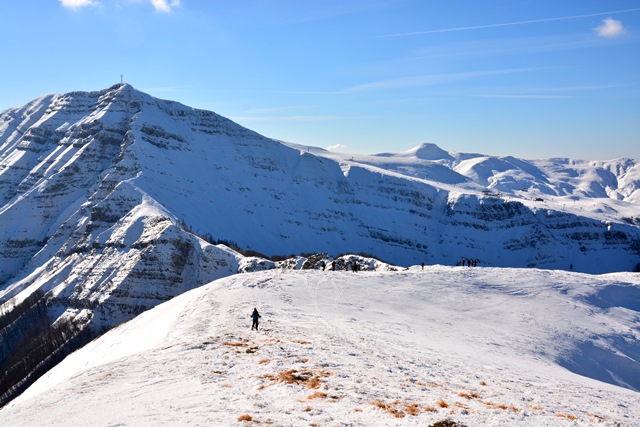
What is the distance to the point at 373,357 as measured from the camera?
100ft

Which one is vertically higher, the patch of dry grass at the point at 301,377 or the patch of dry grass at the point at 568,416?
the patch of dry grass at the point at 568,416

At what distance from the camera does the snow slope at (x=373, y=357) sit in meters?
20.4

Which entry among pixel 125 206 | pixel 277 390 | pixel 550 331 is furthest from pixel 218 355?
pixel 125 206

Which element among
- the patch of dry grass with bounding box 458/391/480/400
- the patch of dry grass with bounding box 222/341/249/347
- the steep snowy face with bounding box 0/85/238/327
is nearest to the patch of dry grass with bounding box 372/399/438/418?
the patch of dry grass with bounding box 458/391/480/400

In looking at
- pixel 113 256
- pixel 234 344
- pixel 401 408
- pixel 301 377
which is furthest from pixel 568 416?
pixel 113 256

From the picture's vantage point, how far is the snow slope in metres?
20.4

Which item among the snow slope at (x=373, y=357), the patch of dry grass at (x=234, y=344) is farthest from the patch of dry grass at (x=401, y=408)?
the patch of dry grass at (x=234, y=344)

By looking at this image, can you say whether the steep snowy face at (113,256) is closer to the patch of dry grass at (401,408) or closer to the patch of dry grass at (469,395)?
the patch of dry grass at (469,395)

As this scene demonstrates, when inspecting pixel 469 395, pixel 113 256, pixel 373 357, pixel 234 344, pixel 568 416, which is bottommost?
pixel 113 256

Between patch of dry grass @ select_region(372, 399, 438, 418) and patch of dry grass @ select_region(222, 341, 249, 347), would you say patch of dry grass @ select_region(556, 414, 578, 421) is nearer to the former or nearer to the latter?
patch of dry grass @ select_region(372, 399, 438, 418)

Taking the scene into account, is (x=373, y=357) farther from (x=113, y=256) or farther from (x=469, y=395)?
(x=113, y=256)

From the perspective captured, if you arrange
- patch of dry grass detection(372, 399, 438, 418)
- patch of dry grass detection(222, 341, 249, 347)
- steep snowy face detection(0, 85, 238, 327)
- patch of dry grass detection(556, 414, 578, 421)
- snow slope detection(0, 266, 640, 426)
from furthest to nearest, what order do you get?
1. steep snowy face detection(0, 85, 238, 327)
2. patch of dry grass detection(222, 341, 249, 347)
3. patch of dry grass detection(556, 414, 578, 421)
4. snow slope detection(0, 266, 640, 426)
5. patch of dry grass detection(372, 399, 438, 418)

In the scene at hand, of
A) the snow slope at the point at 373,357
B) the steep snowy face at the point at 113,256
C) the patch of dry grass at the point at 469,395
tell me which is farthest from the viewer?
the steep snowy face at the point at 113,256

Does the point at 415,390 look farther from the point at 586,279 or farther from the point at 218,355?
the point at 586,279
